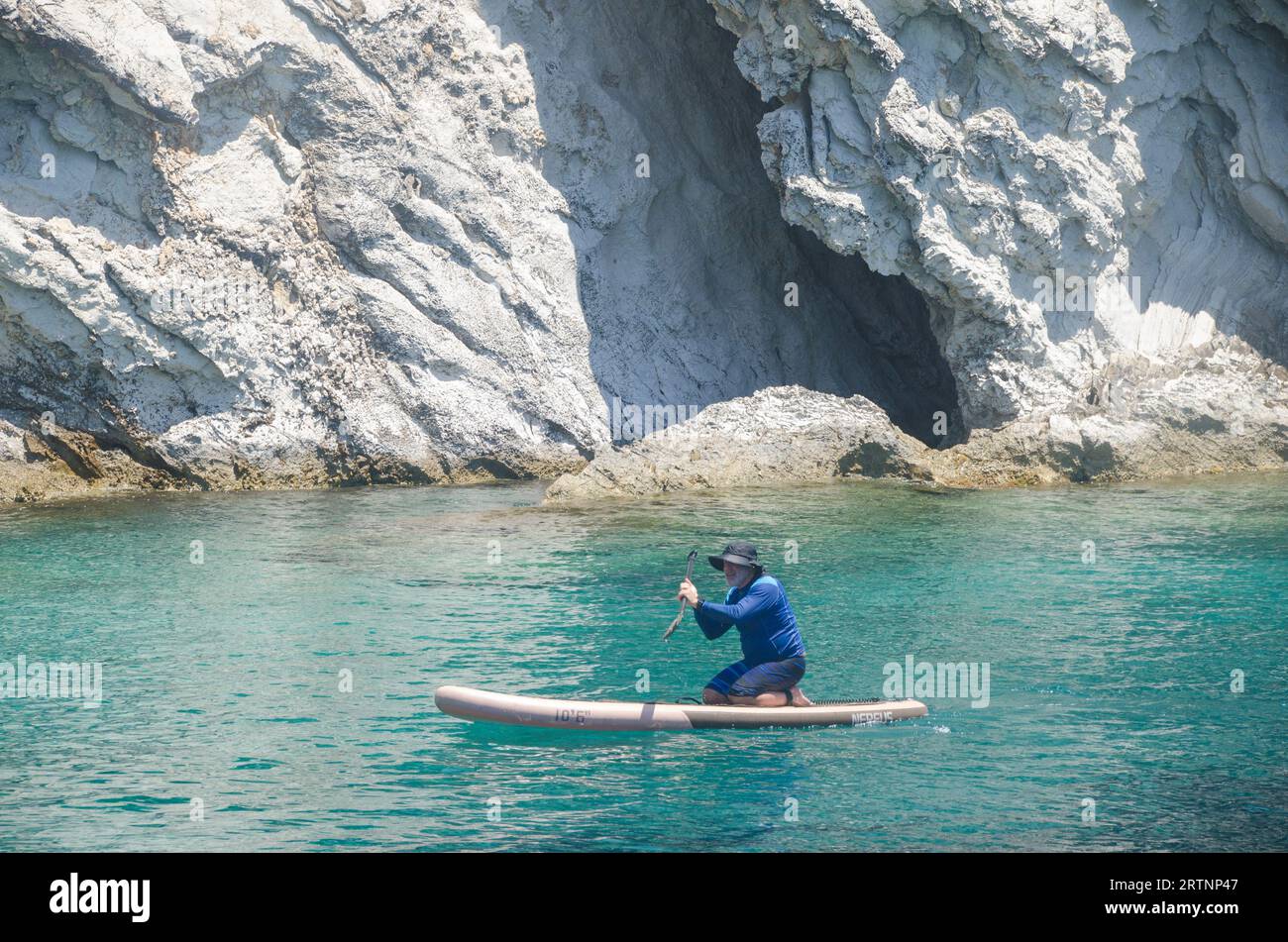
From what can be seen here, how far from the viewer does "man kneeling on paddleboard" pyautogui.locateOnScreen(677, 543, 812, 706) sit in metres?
11.8

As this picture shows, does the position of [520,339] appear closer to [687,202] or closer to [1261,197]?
[687,202]

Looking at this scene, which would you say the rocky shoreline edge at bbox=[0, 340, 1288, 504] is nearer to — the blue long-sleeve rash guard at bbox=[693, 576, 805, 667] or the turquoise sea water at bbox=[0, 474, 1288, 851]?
the turquoise sea water at bbox=[0, 474, 1288, 851]

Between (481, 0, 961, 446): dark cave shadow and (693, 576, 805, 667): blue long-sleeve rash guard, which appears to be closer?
(693, 576, 805, 667): blue long-sleeve rash guard

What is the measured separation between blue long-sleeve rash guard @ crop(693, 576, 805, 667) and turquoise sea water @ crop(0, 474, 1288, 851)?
2.59 ft

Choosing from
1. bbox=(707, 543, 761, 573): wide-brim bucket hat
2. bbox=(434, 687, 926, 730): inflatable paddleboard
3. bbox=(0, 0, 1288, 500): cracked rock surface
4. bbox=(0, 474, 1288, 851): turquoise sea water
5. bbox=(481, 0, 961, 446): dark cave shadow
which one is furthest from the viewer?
bbox=(481, 0, 961, 446): dark cave shadow

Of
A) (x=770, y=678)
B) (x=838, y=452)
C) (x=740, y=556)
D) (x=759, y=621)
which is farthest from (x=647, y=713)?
(x=838, y=452)

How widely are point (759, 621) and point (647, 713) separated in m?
1.26

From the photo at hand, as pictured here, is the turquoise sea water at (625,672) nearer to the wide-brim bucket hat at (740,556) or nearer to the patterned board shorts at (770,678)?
the patterned board shorts at (770,678)

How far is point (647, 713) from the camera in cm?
1157

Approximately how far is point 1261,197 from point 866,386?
349 inches

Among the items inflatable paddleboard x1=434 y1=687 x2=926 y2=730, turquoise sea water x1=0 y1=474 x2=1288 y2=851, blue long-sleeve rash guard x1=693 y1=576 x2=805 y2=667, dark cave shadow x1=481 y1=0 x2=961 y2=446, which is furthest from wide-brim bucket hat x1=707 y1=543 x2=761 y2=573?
dark cave shadow x1=481 y1=0 x2=961 y2=446

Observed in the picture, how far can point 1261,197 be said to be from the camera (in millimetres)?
28219
